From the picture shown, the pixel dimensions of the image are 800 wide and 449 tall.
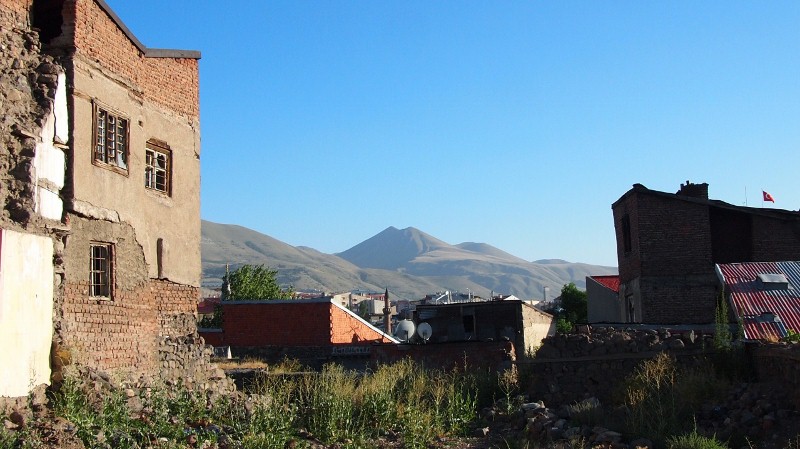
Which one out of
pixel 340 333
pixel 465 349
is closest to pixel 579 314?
pixel 340 333

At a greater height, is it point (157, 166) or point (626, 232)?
point (157, 166)

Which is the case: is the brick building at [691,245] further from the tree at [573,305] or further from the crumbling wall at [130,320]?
the tree at [573,305]

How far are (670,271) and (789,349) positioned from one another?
48.0 feet

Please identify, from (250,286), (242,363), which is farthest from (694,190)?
(250,286)

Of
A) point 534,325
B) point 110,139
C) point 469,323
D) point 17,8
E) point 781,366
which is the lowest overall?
point 781,366

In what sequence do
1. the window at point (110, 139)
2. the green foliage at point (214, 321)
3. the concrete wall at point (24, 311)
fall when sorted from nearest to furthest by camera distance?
the concrete wall at point (24, 311) → the window at point (110, 139) → the green foliage at point (214, 321)

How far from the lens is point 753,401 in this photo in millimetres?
16469

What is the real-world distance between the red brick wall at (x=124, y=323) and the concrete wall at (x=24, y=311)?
0.61m

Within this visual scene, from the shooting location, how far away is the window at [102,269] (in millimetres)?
16406

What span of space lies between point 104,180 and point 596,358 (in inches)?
454

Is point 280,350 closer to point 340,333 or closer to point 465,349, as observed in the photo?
point 340,333

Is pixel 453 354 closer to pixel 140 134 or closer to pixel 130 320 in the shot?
pixel 130 320

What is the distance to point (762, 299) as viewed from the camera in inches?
819

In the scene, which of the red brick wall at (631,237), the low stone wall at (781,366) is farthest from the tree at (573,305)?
the low stone wall at (781,366)
